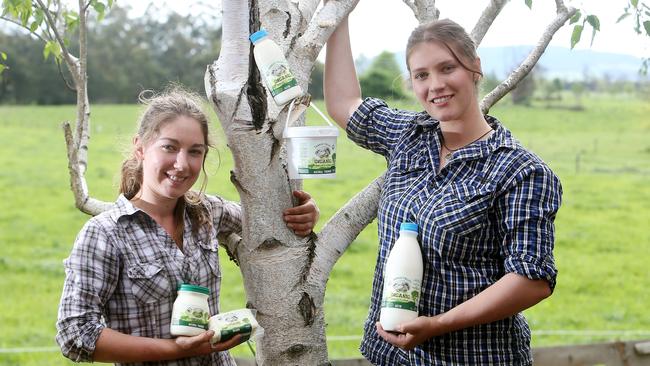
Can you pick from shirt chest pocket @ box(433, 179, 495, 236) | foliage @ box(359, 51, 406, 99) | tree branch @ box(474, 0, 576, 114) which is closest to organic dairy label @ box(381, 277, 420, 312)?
shirt chest pocket @ box(433, 179, 495, 236)

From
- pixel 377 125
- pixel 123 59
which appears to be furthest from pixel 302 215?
pixel 123 59

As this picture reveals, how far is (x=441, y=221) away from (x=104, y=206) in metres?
1.17

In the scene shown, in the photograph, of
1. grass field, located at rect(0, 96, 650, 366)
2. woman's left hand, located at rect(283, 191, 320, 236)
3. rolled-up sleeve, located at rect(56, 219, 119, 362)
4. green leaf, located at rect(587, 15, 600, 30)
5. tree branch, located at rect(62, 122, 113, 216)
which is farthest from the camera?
grass field, located at rect(0, 96, 650, 366)

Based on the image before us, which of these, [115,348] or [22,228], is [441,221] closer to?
[115,348]

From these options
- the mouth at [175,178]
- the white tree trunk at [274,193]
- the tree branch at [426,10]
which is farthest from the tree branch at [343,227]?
the tree branch at [426,10]

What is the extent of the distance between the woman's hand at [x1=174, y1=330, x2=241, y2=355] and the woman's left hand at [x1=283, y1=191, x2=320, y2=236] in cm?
39

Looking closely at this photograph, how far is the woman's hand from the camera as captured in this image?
1.96 metres

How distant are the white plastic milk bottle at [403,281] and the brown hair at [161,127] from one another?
56cm

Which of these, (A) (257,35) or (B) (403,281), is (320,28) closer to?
(A) (257,35)

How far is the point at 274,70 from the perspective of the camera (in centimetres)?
211

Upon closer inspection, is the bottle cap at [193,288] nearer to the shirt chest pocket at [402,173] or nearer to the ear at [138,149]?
the ear at [138,149]

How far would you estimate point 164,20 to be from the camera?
23.5m

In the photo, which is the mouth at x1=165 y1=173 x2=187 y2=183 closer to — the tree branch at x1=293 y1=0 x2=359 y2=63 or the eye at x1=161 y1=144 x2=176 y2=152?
the eye at x1=161 y1=144 x2=176 y2=152

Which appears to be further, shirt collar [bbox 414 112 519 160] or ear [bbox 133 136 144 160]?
ear [bbox 133 136 144 160]
